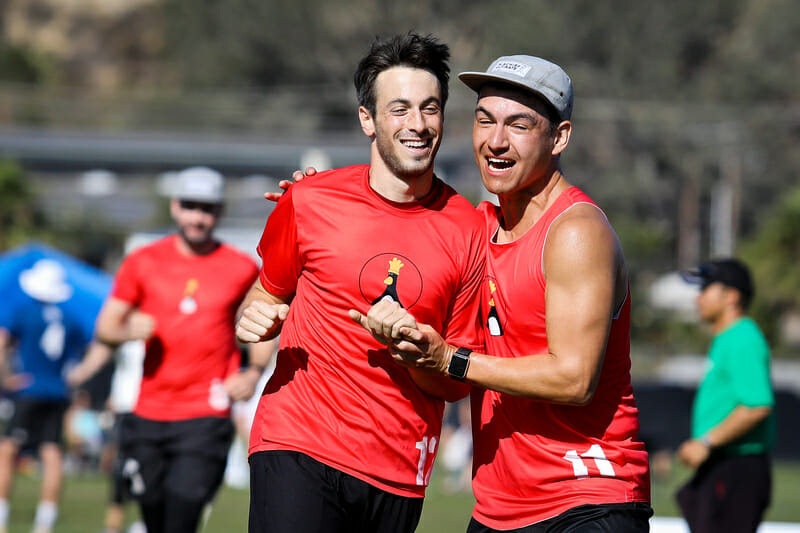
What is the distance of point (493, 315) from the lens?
443 centimetres

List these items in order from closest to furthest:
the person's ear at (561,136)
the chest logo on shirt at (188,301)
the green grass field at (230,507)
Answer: the person's ear at (561,136), the chest logo on shirt at (188,301), the green grass field at (230,507)

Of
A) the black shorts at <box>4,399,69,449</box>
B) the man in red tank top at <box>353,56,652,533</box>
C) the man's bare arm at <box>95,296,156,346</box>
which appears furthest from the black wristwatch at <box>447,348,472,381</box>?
the black shorts at <box>4,399,69,449</box>

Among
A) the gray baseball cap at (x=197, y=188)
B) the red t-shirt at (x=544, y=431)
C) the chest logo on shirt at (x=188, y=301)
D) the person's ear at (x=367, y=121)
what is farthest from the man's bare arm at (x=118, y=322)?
the red t-shirt at (x=544, y=431)

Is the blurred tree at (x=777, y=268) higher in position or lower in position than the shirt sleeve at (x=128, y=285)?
higher

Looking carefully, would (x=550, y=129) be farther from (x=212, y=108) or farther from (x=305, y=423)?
(x=212, y=108)

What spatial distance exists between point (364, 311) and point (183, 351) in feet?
9.53

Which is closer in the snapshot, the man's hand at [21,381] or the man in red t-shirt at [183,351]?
the man in red t-shirt at [183,351]

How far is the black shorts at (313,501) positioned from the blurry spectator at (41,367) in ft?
19.9

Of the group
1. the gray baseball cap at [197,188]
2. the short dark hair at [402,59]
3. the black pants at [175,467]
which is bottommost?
the black pants at [175,467]

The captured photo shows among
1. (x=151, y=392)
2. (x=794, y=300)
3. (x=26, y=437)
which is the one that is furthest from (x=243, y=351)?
(x=794, y=300)

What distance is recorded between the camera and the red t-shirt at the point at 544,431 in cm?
422

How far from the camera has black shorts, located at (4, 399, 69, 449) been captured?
10.4 m

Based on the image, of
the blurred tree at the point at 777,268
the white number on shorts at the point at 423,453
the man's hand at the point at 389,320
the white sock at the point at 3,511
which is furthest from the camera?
the blurred tree at the point at 777,268

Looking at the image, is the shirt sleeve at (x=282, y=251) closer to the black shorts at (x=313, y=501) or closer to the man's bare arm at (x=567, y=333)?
the black shorts at (x=313, y=501)
